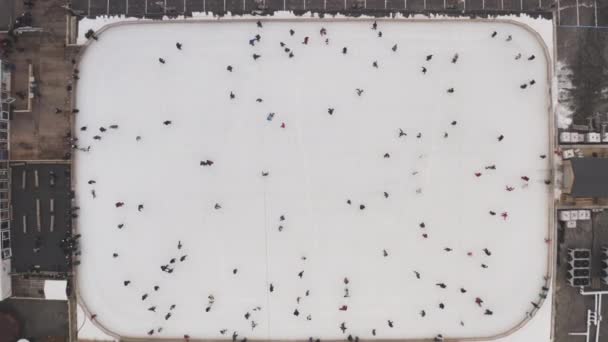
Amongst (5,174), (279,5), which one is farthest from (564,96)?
(5,174)

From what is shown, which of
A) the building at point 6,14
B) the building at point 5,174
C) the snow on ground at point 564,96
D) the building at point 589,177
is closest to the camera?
the building at point 589,177

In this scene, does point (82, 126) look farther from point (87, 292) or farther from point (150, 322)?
point (150, 322)

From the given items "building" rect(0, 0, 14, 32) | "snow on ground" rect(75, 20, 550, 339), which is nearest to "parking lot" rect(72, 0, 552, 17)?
"snow on ground" rect(75, 20, 550, 339)

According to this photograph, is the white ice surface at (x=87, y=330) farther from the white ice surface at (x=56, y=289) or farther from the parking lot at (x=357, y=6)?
the parking lot at (x=357, y=6)

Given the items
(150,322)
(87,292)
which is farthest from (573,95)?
(87,292)

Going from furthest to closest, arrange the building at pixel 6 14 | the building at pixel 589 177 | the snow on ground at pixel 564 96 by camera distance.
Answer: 1. the building at pixel 6 14
2. the snow on ground at pixel 564 96
3. the building at pixel 589 177

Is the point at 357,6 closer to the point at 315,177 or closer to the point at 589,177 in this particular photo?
the point at 315,177

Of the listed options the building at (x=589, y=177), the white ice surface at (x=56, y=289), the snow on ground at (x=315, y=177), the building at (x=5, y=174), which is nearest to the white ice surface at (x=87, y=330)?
the snow on ground at (x=315, y=177)
